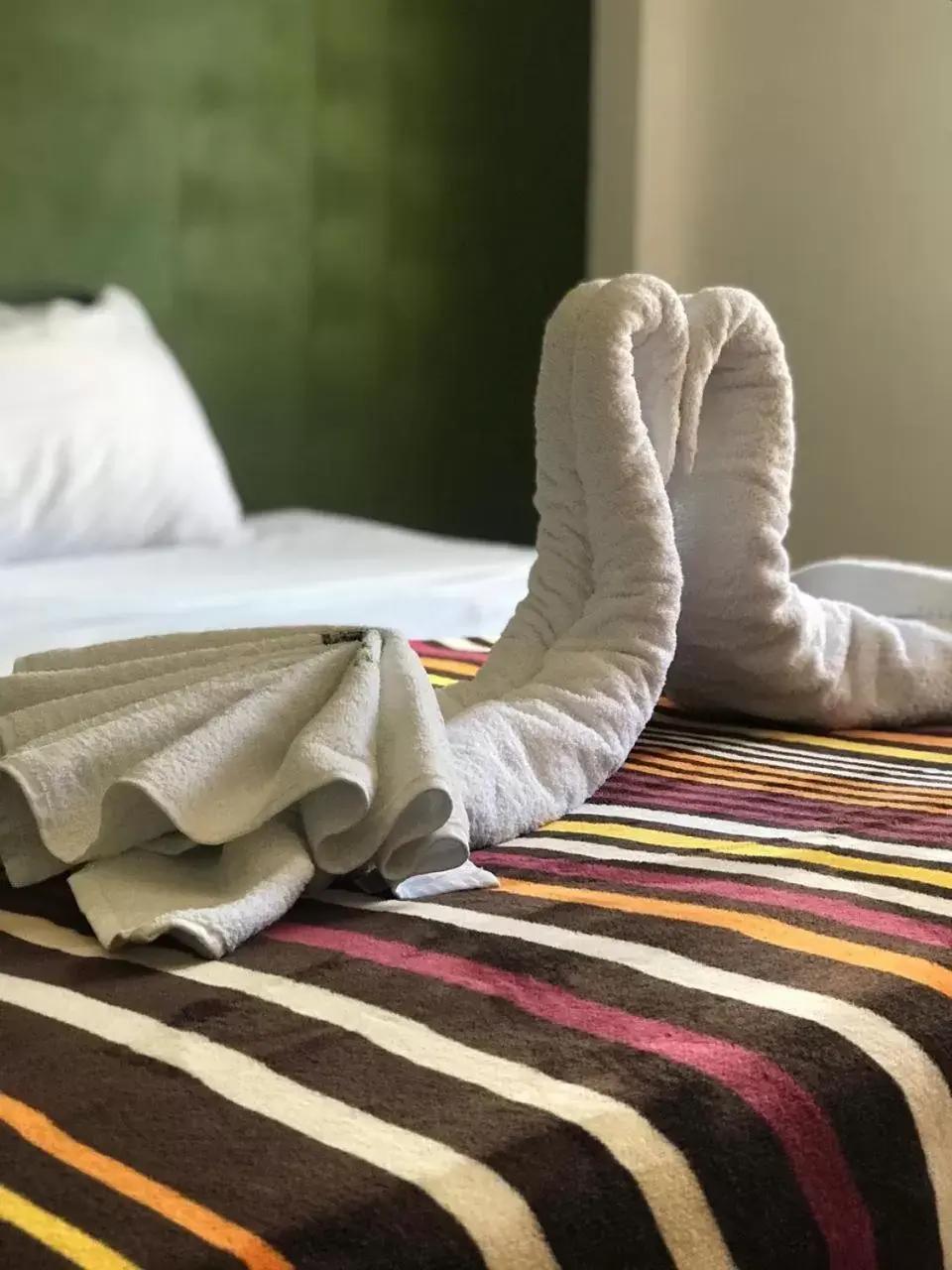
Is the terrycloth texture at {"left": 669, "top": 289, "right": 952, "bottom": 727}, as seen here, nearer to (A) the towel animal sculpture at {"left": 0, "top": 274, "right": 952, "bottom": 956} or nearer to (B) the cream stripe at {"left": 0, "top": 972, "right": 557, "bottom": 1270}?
(A) the towel animal sculpture at {"left": 0, "top": 274, "right": 952, "bottom": 956}

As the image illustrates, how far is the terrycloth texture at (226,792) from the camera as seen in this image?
2.44 feet

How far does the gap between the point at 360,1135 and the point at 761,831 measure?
426 mm

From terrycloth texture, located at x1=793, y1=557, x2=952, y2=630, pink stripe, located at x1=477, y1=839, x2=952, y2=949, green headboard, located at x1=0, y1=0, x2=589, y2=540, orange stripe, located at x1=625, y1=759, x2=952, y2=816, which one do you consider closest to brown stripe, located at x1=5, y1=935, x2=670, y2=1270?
pink stripe, located at x1=477, y1=839, x2=952, y2=949

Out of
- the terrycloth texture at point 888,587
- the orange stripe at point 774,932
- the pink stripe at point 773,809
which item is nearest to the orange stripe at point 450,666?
the pink stripe at point 773,809

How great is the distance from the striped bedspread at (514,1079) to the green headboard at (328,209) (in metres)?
1.76

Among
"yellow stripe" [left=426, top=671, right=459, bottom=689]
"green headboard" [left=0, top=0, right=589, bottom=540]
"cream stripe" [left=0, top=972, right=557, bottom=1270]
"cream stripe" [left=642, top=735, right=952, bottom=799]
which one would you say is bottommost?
"cream stripe" [left=642, top=735, right=952, bottom=799]

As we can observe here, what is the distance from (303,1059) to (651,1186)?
5.6 inches

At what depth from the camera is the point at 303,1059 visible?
0.58m

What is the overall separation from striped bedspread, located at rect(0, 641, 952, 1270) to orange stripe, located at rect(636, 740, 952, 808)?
0.17 metres

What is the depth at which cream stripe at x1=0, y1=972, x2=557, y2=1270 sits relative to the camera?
0.49 metres

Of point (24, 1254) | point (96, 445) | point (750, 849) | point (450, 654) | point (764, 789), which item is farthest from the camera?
point (96, 445)

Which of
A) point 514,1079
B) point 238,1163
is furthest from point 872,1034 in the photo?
point 238,1163

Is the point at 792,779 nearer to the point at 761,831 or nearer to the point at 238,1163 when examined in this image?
the point at 761,831

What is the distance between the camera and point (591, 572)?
1.11 meters
